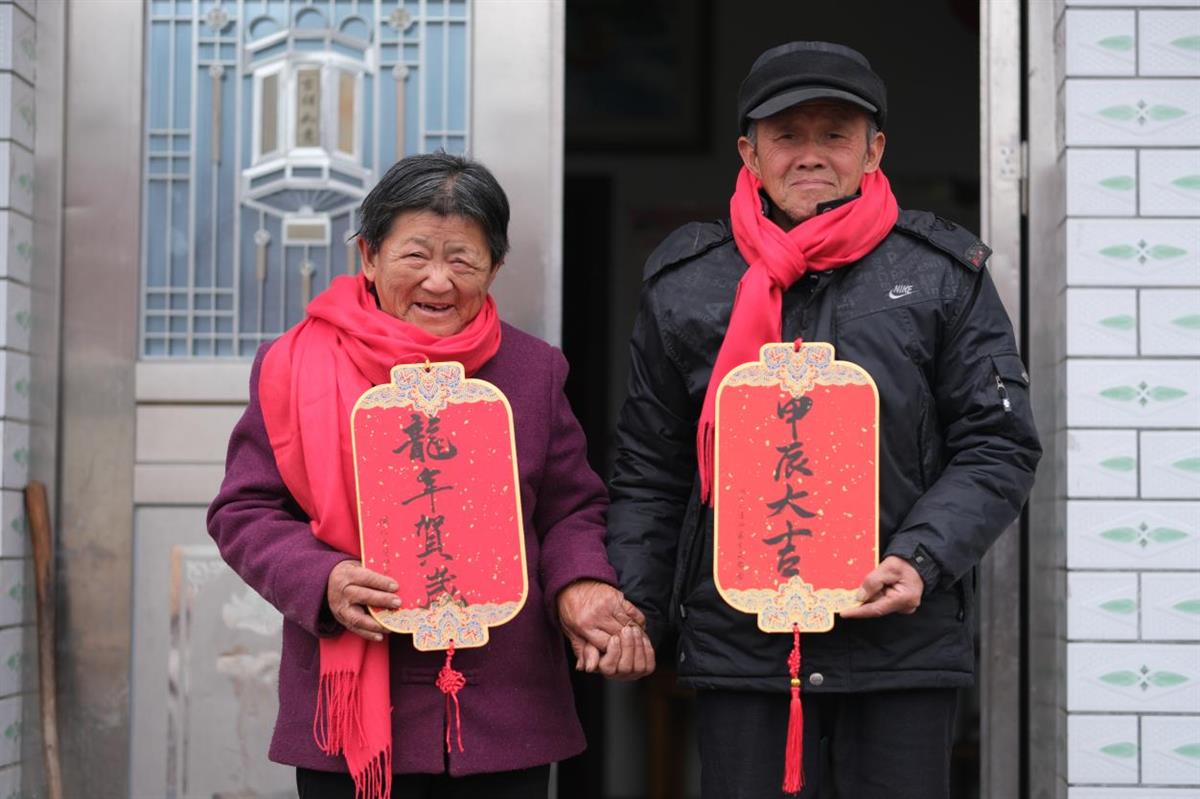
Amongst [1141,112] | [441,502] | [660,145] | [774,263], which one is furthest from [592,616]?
[660,145]

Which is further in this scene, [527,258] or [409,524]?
[527,258]

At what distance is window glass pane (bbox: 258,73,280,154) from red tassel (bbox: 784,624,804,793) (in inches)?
65.7

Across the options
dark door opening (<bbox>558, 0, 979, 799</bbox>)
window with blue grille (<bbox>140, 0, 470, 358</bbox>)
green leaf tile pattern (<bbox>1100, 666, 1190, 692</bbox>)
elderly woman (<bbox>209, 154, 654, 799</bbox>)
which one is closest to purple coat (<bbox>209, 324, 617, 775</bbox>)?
elderly woman (<bbox>209, 154, 654, 799</bbox>)

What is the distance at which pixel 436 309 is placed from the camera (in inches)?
103

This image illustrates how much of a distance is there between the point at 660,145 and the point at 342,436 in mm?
3584

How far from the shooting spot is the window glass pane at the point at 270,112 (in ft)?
10.9

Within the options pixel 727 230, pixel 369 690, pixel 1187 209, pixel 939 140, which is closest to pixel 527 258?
pixel 727 230

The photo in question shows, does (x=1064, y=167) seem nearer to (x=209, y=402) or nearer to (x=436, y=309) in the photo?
(x=436, y=309)

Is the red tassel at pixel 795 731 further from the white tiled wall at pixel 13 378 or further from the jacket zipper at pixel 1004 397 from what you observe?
the white tiled wall at pixel 13 378

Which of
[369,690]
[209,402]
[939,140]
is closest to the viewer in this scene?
[369,690]

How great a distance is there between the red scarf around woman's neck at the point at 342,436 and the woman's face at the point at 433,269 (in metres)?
0.04

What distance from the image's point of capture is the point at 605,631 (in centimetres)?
257

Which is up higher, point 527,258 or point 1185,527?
point 527,258

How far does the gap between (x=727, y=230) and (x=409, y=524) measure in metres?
0.80
